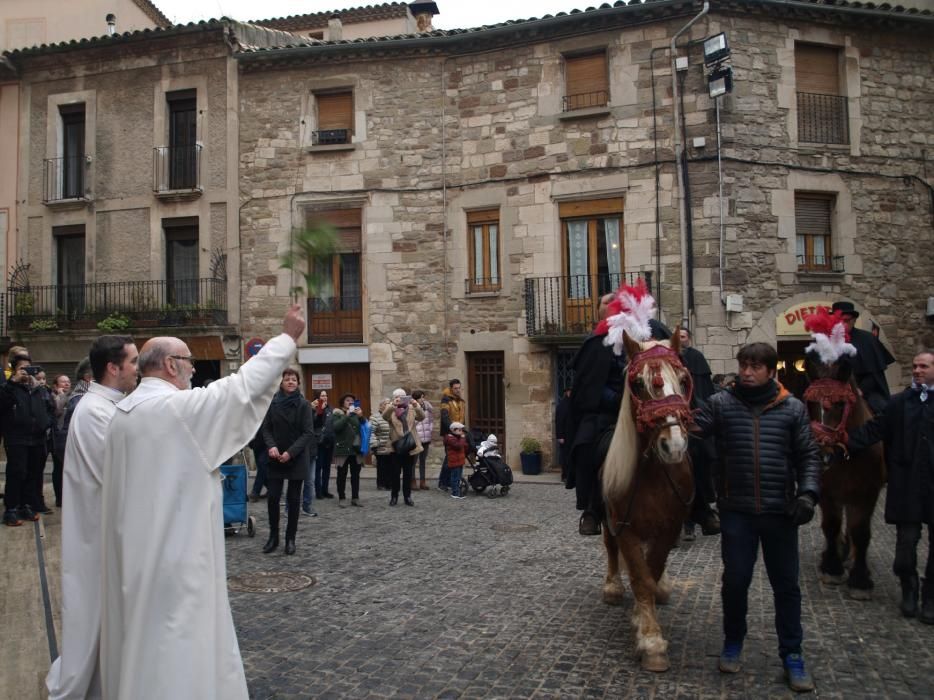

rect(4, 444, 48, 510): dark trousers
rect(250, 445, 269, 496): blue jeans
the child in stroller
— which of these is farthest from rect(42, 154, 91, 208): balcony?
the child in stroller

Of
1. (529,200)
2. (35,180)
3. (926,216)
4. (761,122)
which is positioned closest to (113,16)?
(35,180)

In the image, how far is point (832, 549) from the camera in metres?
6.66

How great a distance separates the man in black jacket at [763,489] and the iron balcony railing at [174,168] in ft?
58.4

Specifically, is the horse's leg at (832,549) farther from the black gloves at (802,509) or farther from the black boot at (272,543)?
the black boot at (272,543)

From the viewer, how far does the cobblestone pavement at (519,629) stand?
448 centimetres

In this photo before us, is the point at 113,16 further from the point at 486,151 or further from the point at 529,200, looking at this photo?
the point at 529,200

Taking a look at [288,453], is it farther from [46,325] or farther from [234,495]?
[46,325]

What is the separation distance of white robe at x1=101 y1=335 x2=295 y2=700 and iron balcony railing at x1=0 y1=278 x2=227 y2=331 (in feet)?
53.7

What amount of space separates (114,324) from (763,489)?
1809cm

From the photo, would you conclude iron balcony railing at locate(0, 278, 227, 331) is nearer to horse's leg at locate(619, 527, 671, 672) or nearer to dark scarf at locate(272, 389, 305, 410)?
dark scarf at locate(272, 389, 305, 410)

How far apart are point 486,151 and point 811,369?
12.3m

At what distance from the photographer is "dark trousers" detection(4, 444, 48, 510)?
9484 mm

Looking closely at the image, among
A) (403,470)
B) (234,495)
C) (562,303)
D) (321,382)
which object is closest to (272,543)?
(234,495)

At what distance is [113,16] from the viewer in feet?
74.1
